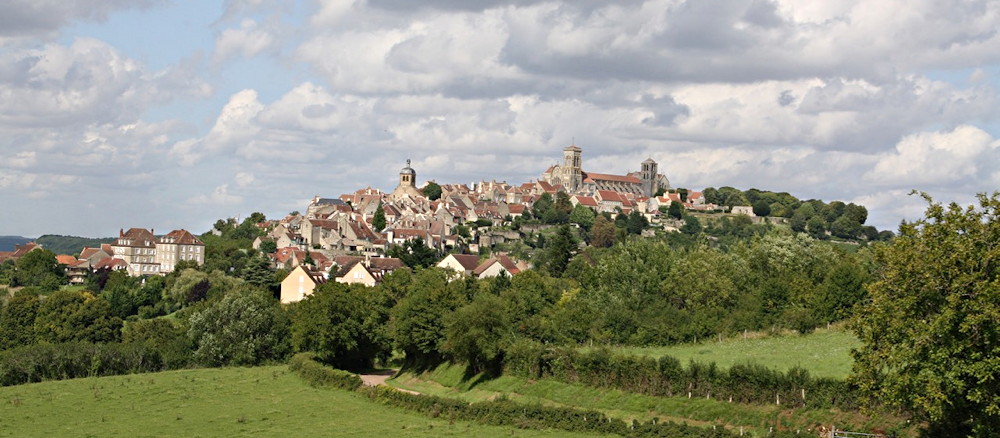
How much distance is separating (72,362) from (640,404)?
3132cm

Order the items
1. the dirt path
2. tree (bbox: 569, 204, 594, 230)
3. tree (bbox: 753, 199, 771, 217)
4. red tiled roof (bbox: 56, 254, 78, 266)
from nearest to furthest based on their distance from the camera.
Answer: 1. the dirt path
2. red tiled roof (bbox: 56, 254, 78, 266)
3. tree (bbox: 569, 204, 594, 230)
4. tree (bbox: 753, 199, 771, 217)

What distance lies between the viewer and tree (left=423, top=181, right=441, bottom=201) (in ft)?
606

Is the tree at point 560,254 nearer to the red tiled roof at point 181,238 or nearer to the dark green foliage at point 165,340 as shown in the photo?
the dark green foliage at point 165,340

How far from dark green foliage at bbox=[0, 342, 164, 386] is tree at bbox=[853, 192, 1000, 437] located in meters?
41.0

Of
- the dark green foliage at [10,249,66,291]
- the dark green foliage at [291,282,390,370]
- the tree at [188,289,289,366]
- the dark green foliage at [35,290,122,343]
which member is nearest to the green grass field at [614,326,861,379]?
the dark green foliage at [291,282,390,370]

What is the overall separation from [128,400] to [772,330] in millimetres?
29847

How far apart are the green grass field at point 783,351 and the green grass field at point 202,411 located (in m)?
10.1

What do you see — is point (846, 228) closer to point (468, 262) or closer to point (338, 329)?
point (468, 262)

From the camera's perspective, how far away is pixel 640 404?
40562mm

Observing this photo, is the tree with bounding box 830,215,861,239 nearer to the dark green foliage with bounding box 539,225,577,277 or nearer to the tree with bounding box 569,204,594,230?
the tree with bounding box 569,204,594,230

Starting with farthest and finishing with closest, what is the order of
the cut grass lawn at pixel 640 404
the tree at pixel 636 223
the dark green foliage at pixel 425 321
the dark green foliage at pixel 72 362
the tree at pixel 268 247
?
the tree at pixel 636 223
the tree at pixel 268 247
the dark green foliage at pixel 425 321
the dark green foliage at pixel 72 362
the cut grass lawn at pixel 640 404

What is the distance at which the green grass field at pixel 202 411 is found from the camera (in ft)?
119

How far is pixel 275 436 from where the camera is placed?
115ft

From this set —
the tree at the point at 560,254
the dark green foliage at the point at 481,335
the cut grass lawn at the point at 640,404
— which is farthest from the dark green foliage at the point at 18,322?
the tree at the point at 560,254
